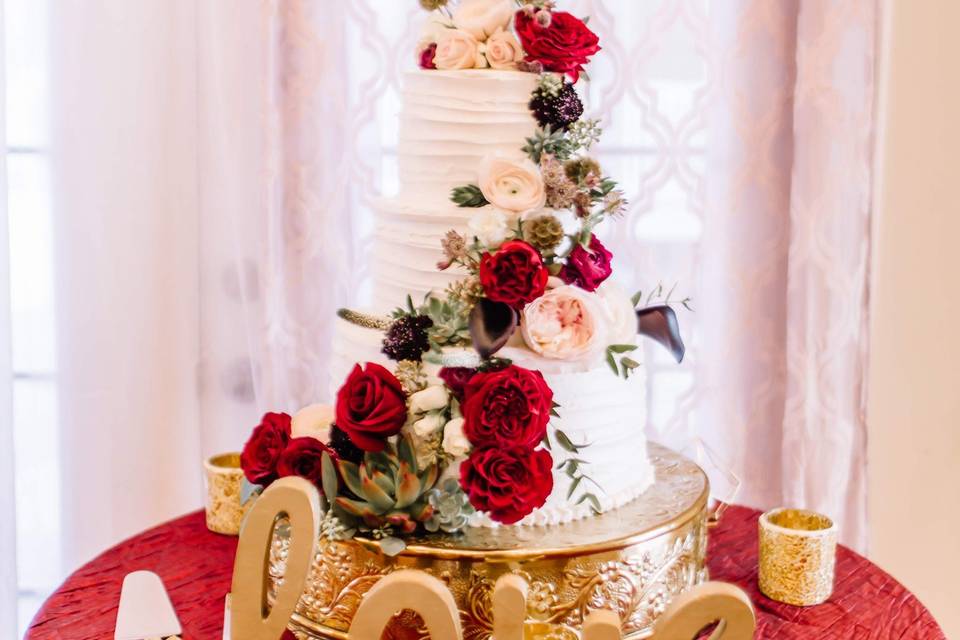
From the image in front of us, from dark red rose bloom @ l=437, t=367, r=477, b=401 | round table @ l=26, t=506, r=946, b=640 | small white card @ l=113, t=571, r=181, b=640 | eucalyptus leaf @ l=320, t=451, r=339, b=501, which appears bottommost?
round table @ l=26, t=506, r=946, b=640

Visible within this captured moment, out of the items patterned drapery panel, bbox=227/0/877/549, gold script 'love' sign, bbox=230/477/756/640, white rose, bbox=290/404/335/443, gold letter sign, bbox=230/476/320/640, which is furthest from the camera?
patterned drapery panel, bbox=227/0/877/549

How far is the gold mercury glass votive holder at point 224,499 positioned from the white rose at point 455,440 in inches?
21.4

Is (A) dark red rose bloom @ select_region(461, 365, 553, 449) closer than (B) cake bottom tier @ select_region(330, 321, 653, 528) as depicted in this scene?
Yes

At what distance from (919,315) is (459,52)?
129cm

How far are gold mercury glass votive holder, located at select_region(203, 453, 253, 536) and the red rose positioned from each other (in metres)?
0.39

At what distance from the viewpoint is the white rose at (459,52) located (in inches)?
52.8

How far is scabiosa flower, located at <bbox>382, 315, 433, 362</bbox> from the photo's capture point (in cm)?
124

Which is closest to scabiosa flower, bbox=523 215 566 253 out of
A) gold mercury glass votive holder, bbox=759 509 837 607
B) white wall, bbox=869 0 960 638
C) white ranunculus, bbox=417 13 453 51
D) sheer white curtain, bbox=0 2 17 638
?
white ranunculus, bbox=417 13 453 51

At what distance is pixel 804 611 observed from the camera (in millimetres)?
1395

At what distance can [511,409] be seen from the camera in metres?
1.14

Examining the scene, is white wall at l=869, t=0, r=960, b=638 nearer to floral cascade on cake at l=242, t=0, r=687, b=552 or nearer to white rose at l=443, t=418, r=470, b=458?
floral cascade on cake at l=242, t=0, r=687, b=552

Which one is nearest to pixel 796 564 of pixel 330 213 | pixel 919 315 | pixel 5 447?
pixel 919 315

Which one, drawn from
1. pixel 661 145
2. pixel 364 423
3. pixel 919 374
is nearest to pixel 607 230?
pixel 661 145

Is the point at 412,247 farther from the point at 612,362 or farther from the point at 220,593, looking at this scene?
the point at 220,593
